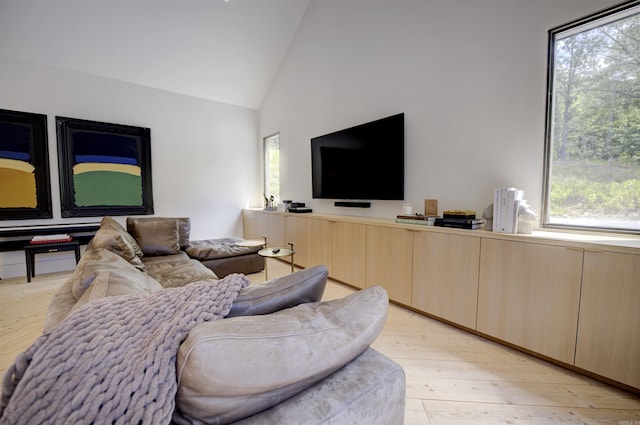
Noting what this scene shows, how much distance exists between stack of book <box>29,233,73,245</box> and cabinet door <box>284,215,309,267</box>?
9.02ft

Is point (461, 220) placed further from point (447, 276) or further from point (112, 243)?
point (112, 243)

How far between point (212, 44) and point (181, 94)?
1.07 metres

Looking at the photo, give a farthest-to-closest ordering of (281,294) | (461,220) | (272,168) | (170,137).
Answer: (272,168) → (170,137) → (461,220) → (281,294)

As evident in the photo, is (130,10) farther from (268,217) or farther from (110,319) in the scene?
(110,319)

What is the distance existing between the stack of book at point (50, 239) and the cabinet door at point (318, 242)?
301cm

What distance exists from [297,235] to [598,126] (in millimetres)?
3156

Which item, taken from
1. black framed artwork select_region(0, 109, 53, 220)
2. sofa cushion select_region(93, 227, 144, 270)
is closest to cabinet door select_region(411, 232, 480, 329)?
sofa cushion select_region(93, 227, 144, 270)

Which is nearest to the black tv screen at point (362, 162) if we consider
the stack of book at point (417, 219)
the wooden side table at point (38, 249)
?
the stack of book at point (417, 219)

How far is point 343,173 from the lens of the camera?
349 centimetres

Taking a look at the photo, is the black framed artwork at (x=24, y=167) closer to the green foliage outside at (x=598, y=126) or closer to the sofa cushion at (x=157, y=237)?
the sofa cushion at (x=157, y=237)

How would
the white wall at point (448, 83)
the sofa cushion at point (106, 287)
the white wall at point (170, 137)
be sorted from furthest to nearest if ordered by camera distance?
the white wall at point (170, 137) → the white wall at point (448, 83) → the sofa cushion at point (106, 287)

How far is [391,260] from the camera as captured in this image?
2.61m

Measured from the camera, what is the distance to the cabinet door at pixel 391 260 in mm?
2479

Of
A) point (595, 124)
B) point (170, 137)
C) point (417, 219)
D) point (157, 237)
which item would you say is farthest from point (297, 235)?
point (595, 124)
